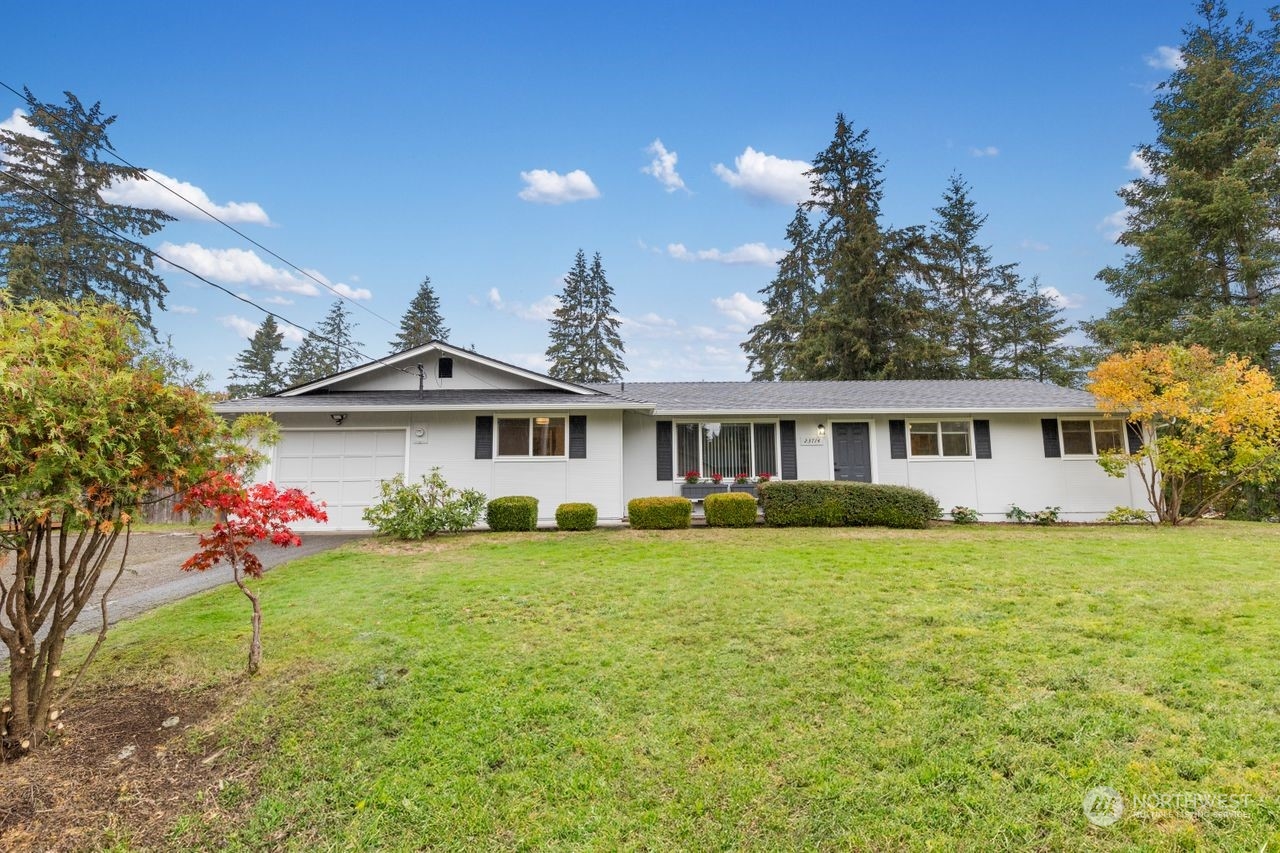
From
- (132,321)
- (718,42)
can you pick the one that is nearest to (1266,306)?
(718,42)

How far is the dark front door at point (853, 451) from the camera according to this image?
12.8 m

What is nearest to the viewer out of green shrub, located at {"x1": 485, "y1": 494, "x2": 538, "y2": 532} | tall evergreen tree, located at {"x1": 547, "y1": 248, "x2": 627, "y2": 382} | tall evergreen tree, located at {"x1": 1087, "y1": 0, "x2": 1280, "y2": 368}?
green shrub, located at {"x1": 485, "y1": 494, "x2": 538, "y2": 532}

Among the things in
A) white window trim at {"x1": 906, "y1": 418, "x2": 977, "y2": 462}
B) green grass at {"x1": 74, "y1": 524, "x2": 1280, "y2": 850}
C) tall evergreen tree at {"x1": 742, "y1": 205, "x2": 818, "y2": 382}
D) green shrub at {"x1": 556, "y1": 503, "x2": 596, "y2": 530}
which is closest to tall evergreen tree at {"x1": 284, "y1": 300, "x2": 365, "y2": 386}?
tall evergreen tree at {"x1": 742, "y1": 205, "x2": 818, "y2": 382}

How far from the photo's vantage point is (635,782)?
269cm

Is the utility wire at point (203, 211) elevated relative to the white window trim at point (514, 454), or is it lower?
elevated

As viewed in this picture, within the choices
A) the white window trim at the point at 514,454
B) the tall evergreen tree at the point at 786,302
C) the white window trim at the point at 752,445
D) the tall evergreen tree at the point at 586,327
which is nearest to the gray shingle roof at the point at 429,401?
the white window trim at the point at 514,454

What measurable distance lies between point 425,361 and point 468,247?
6161mm

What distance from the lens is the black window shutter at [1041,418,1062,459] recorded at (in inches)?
493

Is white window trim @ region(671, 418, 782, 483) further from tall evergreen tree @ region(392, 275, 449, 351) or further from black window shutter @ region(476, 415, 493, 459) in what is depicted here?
tall evergreen tree @ region(392, 275, 449, 351)

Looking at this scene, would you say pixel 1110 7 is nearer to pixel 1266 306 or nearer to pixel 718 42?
pixel 718 42

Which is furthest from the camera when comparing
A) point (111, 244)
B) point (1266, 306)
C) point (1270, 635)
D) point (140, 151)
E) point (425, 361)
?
point (111, 244)

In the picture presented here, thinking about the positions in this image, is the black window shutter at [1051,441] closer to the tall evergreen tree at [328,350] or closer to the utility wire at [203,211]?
the utility wire at [203,211]

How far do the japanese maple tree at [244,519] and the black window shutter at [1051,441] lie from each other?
14.5m

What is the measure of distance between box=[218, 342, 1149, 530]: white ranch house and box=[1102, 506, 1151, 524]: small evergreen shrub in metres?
0.59
